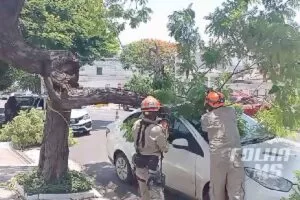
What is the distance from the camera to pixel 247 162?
6152 millimetres

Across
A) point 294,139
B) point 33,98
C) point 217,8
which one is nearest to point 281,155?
point 294,139

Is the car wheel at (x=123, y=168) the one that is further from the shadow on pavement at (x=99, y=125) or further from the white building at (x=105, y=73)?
the white building at (x=105, y=73)

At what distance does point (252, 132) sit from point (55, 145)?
10.7 feet

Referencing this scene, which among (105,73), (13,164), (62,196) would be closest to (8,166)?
(13,164)

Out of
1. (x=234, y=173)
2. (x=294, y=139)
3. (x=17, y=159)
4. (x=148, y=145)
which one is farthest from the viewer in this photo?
(x=17, y=159)

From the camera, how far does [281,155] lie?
258 inches

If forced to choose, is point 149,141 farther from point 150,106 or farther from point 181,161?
point 181,161

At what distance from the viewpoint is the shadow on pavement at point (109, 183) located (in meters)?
8.21

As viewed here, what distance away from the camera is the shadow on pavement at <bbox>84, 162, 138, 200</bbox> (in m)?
8.21

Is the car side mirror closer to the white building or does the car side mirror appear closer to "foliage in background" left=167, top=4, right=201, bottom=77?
"foliage in background" left=167, top=4, right=201, bottom=77

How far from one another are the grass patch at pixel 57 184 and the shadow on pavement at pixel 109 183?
24.0 inches

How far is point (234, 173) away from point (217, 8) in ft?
8.64

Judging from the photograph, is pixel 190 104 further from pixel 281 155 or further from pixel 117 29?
pixel 117 29


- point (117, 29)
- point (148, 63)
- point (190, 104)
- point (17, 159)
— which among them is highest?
point (117, 29)
